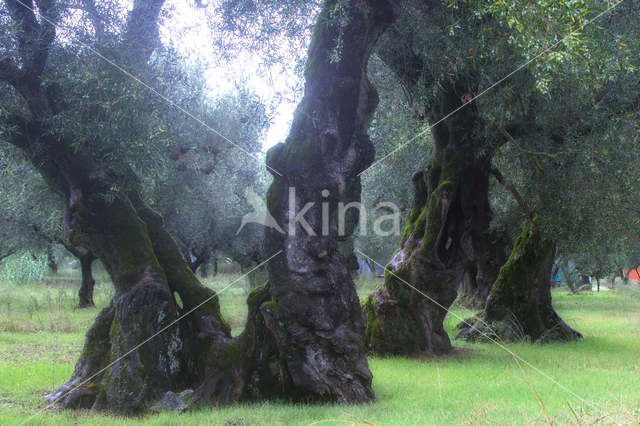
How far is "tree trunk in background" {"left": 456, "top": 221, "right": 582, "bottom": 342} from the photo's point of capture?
1205 centimetres

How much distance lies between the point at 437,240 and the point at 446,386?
4.25 metres

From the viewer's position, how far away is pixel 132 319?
20.5 ft

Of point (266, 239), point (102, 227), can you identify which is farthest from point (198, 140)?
point (266, 239)

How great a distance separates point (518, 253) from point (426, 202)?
2.91 metres

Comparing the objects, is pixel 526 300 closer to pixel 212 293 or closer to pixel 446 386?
pixel 446 386

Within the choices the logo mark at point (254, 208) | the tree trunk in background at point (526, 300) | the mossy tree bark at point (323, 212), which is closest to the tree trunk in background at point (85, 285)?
the logo mark at point (254, 208)

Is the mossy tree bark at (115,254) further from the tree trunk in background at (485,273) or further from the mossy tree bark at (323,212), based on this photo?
the tree trunk in background at (485,273)

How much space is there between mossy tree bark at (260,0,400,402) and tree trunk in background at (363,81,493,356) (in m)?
3.23

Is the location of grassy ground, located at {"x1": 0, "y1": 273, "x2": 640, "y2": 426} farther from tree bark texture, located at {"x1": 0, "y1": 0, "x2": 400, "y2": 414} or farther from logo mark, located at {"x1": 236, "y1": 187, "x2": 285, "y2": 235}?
logo mark, located at {"x1": 236, "y1": 187, "x2": 285, "y2": 235}

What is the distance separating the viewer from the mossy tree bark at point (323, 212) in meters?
6.30

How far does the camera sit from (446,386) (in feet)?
23.4

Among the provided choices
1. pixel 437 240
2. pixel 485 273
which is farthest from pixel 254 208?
pixel 437 240

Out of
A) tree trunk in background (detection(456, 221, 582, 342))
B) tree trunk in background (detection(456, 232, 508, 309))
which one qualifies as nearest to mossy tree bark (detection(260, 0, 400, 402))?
tree trunk in background (detection(456, 221, 582, 342))

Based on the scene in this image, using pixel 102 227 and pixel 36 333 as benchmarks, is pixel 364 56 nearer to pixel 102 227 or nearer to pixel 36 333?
pixel 102 227
